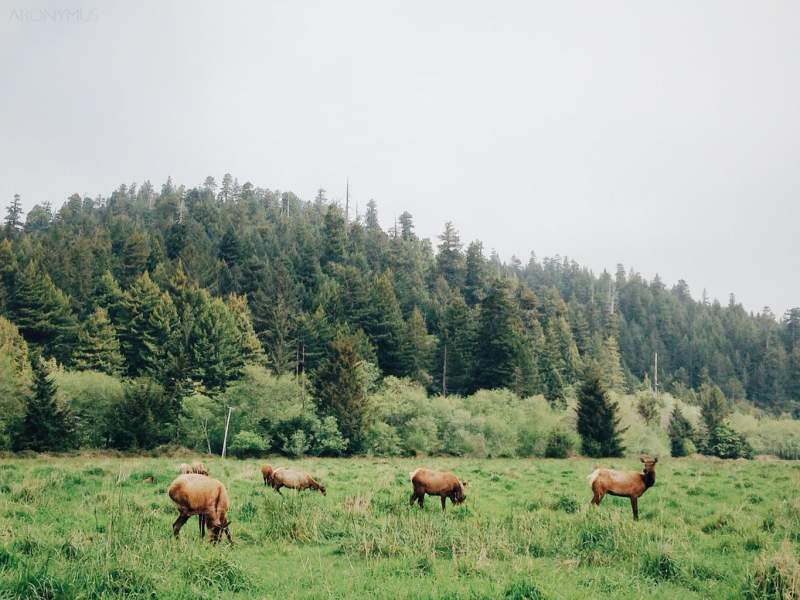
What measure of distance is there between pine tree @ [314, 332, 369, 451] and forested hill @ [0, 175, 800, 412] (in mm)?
7052

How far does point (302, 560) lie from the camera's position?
31.4ft

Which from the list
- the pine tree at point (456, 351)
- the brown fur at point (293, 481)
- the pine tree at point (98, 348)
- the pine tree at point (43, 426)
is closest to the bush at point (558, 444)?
the pine tree at point (456, 351)

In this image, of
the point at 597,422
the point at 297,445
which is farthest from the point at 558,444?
the point at 297,445

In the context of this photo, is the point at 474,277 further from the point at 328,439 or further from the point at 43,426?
the point at 43,426

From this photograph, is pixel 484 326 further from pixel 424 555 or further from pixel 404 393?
pixel 424 555

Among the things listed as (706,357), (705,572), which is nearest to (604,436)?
(705,572)

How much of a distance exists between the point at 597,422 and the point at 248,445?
33512 millimetres

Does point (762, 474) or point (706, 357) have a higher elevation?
point (706, 357)

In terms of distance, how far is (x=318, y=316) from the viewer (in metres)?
75.8

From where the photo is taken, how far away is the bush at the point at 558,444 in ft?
163

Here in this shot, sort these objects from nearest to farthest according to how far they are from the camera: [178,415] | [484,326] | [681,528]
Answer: [681,528], [178,415], [484,326]

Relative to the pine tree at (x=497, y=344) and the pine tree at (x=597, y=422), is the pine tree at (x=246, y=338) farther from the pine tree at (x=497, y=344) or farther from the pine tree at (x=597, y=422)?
the pine tree at (x=597, y=422)

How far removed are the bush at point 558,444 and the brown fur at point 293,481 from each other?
1443 inches

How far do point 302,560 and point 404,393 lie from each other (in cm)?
4832
